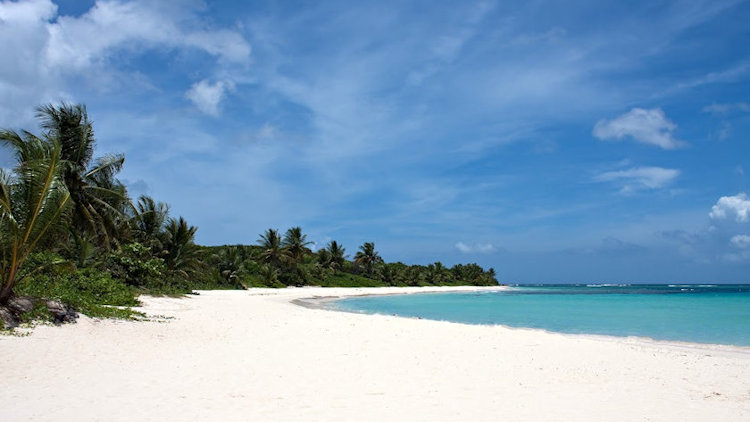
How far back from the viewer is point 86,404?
588 cm

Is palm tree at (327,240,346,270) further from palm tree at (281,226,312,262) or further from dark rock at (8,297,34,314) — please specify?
dark rock at (8,297,34,314)

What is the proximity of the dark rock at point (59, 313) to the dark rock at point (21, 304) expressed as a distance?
1.10ft

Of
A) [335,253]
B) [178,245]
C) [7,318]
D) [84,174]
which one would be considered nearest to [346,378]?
[7,318]

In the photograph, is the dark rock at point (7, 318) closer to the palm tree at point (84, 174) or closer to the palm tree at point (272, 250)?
the palm tree at point (84, 174)

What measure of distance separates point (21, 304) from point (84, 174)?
31.4 feet

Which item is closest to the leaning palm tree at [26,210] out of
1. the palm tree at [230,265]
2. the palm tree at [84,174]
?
the palm tree at [84,174]

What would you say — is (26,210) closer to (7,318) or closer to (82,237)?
(7,318)

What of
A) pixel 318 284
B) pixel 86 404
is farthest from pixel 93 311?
pixel 318 284

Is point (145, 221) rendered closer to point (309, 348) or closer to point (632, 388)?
point (309, 348)

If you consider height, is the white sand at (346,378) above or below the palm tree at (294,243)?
below

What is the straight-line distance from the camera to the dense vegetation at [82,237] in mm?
10836

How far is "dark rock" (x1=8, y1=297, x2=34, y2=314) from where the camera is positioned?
33.9 ft

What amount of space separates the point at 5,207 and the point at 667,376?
13.7 metres

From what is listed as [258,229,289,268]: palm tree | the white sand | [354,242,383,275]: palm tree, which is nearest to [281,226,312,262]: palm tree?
[258,229,289,268]: palm tree
